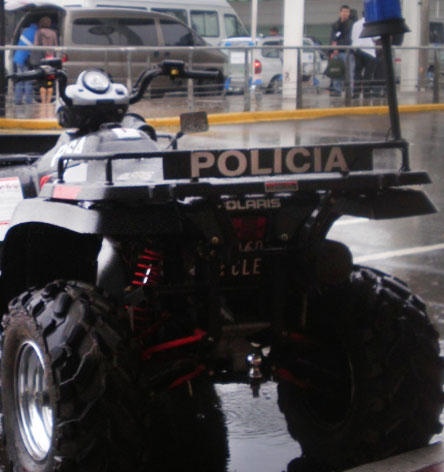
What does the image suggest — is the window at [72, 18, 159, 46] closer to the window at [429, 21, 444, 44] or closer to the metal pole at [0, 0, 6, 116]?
the metal pole at [0, 0, 6, 116]

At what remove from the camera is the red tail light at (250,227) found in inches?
140

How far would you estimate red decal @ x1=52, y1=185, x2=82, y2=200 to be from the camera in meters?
3.45

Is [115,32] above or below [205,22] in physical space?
below

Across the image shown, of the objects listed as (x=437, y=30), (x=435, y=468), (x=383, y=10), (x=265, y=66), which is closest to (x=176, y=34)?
(x=265, y=66)

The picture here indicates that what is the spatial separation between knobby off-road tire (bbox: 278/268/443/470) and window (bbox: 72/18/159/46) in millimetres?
18797

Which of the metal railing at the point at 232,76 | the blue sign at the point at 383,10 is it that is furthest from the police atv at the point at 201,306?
the metal railing at the point at 232,76

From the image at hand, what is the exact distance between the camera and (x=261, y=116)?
19.8m

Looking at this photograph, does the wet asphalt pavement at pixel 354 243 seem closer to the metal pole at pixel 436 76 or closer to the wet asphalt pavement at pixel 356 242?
the wet asphalt pavement at pixel 356 242

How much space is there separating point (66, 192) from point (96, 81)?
3.89ft

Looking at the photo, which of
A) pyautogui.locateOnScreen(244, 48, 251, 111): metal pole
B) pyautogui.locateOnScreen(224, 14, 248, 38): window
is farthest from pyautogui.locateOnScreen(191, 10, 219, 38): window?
pyautogui.locateOnScreen(244, 48, 251, 111): metal pole

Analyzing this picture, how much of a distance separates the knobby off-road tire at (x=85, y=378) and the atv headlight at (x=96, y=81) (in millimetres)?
1263

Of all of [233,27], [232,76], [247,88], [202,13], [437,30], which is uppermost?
[437,30]

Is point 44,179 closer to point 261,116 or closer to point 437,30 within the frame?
point 261,116

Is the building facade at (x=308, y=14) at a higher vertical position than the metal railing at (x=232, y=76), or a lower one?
higher
